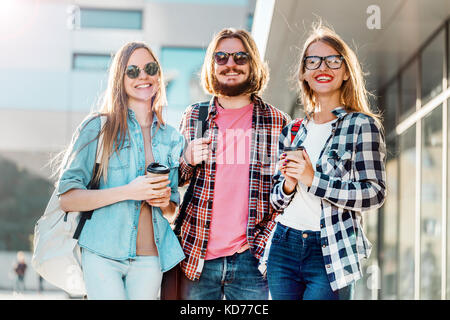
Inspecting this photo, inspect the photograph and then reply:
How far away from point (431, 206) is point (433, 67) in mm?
1158

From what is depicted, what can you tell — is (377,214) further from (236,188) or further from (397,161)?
(236,188)

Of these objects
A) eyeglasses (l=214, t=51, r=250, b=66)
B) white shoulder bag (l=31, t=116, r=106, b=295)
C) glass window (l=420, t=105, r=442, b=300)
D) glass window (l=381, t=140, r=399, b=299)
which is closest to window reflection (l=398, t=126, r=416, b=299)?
glass window (l=381, t=140, r=399, b=299)

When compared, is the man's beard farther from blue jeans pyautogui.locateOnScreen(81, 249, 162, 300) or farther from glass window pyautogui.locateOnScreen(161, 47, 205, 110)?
blue jeans pyautogui.locateOnScreen(81, 249, 162, 300)

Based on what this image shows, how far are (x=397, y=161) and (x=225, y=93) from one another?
11.5 ft

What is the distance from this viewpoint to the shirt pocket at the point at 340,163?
6.44 ft

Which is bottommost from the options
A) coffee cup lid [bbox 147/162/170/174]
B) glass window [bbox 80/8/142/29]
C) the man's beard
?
coffee cup lid [bbox 147/162/170/174]

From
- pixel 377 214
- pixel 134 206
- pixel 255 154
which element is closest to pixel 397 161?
pixel 377 214

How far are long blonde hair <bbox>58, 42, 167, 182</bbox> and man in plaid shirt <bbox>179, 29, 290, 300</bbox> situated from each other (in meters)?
0.22

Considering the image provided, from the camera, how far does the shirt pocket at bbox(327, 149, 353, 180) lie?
1963mm

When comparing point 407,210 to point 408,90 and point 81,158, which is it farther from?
point 81,158

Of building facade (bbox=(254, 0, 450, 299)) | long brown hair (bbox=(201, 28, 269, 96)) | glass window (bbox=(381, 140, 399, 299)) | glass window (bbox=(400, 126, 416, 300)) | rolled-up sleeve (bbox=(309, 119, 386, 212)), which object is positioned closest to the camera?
rolled-up sleeve (bbox=(309, 119, 386, 212))

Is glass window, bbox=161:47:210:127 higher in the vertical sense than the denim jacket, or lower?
higher

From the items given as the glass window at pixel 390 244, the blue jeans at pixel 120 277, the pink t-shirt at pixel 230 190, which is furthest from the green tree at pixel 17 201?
the glass window at pixel 390 244

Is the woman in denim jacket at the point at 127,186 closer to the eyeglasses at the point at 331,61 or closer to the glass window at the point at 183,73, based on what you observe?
the glass window at the point at 183,73
